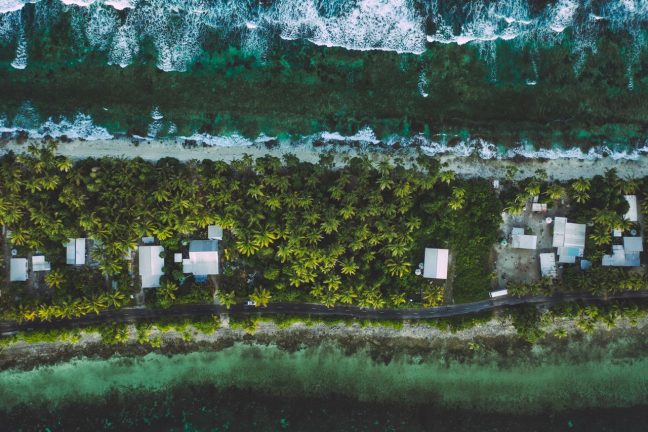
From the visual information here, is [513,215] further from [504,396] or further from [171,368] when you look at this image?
[171,368]

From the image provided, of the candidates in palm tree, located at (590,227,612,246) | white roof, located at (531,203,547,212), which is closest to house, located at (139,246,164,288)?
white roof, located at (531,203,547,212)

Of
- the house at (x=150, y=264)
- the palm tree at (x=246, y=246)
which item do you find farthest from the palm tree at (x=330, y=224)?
the house at (x=150, y=264)

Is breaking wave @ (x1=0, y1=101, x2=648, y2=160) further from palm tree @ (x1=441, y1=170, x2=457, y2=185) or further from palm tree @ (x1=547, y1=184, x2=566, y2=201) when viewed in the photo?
palm tree @ (x1=547, y1=184, x2=566, y2=201)

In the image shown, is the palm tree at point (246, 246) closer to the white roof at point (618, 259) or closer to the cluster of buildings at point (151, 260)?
the cluster of buildings at point (151, 260)

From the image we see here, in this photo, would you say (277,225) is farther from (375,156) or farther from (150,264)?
(150,264)

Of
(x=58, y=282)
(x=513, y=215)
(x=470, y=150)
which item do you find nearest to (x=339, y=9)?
(x=470, y=150)

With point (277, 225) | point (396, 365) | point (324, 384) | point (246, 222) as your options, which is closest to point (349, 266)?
point (277, 225)
